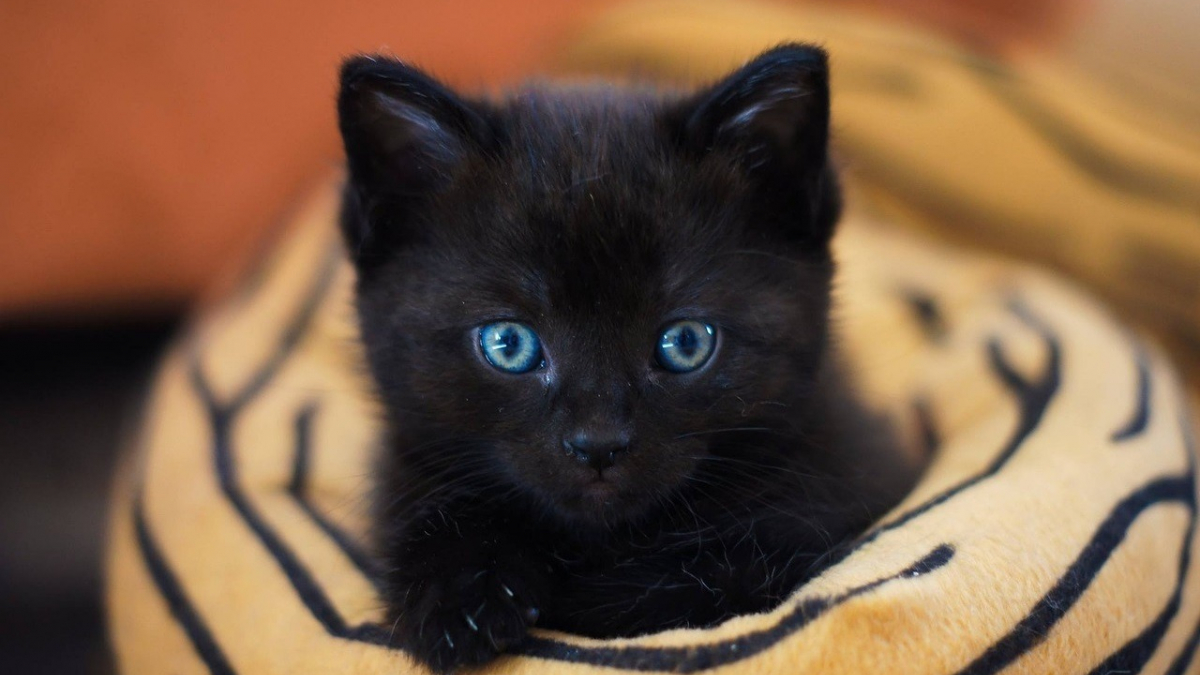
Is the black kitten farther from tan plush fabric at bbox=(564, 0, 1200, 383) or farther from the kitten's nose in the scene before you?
tan plush fabric at bbox=(564, 0, 1200, 383)

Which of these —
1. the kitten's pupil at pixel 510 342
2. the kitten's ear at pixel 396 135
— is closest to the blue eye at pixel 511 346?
the kitten's pupil at pixel 510 342

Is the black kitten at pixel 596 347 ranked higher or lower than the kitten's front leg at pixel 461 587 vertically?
higher

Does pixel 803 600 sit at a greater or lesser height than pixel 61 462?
greater

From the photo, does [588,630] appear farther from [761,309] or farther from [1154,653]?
[1154,653]

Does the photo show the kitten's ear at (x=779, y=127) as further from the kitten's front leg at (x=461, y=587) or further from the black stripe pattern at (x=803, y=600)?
the kitten's front leg at (x=461, y=587)

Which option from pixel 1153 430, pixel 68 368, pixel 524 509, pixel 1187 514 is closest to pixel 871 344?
pixel 1153 430

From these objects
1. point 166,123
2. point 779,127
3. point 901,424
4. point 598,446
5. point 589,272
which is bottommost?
point 901,424

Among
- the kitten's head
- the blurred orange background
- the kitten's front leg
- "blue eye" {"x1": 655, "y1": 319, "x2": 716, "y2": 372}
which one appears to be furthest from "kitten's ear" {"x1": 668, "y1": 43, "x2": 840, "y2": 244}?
the blurred orange background

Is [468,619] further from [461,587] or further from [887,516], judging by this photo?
[887,516]

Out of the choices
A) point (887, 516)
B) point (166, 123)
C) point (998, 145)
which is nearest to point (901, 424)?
point (887, 516)
